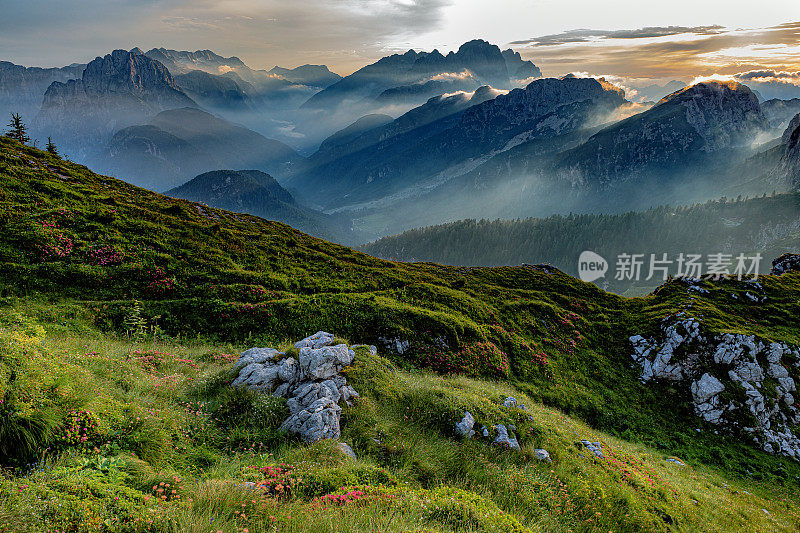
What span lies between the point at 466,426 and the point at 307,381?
6.89m

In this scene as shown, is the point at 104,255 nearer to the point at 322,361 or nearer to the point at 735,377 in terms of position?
the point at 322,361

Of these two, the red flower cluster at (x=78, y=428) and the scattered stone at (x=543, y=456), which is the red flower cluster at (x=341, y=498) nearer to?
the red flower cluster at (x=78, y=428)

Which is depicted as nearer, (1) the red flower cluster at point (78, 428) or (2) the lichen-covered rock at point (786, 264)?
(1) the red flower cluster at point (78, 428)

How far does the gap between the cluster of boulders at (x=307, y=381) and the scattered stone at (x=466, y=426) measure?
14.7 ft

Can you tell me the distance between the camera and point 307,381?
1416 centimetres

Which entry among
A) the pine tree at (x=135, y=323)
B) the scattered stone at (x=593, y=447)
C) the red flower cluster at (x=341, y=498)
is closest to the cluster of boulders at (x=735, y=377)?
the scattered stone at (x=593, y=447)

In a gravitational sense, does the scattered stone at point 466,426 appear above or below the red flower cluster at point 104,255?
below

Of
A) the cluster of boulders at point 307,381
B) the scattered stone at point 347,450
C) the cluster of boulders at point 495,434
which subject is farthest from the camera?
the cluster of boulders at point 495,434

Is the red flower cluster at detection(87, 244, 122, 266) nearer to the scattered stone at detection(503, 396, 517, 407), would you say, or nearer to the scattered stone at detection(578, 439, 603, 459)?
the scattered stone at detection(503, 396, 517, 407)

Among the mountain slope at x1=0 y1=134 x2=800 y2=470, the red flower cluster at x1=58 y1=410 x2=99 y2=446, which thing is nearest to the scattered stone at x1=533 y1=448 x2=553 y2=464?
the mountain slope at x1=0 y1=134 x2=800 y2=470

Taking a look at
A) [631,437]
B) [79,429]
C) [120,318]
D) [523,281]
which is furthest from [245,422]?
[523,281]

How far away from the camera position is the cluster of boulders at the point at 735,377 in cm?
2689

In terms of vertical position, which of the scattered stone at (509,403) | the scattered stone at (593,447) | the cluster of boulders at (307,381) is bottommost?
the scattered stone at (593,447)

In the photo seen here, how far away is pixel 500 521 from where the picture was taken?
8.19m
